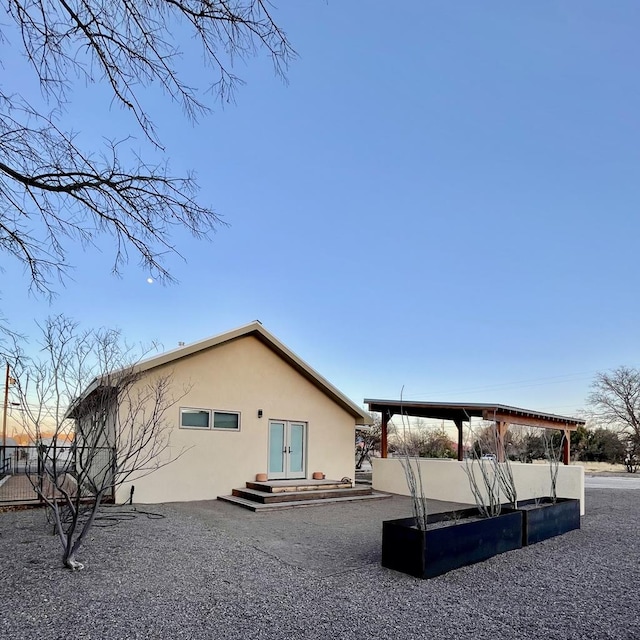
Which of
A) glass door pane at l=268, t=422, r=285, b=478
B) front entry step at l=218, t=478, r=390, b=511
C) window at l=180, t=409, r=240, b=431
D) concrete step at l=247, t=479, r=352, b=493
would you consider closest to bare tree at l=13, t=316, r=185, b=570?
window at l=180, t=409, r=240, b=431

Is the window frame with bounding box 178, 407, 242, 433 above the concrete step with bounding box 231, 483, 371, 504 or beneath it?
above

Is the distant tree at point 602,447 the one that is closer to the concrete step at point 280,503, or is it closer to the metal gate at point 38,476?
the concrete step at point 280,503

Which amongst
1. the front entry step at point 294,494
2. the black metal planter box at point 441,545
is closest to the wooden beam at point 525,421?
the front entry step at point 294,494

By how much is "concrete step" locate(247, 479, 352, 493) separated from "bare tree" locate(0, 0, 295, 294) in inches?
301

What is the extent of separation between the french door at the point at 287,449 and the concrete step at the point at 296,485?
0.34 m

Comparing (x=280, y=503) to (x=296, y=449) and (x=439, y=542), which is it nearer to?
(x=296, y=449)

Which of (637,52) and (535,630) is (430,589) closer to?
(535,630)

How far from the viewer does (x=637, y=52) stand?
8547mm

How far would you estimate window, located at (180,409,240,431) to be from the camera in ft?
35.5

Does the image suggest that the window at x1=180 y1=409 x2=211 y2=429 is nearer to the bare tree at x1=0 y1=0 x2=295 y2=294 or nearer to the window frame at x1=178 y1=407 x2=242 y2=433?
the window frame at x1=178 y1=407 x2=242 y2=433

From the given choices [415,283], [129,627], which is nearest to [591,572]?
[129,627]

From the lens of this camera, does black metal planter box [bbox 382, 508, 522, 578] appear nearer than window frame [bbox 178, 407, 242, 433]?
Yes

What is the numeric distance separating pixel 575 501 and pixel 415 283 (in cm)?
934

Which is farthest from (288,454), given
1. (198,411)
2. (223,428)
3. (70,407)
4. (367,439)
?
(367,439)
